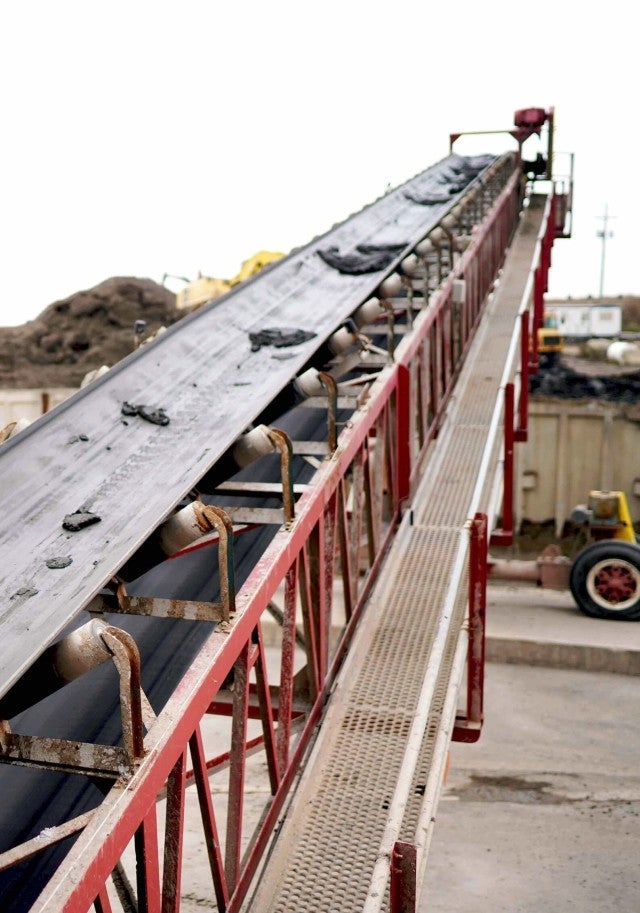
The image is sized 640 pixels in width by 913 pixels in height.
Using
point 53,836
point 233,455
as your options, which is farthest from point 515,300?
point 53,836

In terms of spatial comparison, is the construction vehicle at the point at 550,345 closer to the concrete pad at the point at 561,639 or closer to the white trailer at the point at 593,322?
the white trailer at the point at 593,322

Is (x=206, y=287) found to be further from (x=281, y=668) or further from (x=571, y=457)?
(x=281, y=668)

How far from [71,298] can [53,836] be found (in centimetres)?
3084

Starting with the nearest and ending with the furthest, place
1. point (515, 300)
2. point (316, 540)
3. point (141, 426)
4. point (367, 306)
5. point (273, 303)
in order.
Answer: point (316, 540)
point (141, 426)
point (367, 306)
point (273, 303)
point (515, 300)

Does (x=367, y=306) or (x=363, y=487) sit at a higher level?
(x=367, y=306)

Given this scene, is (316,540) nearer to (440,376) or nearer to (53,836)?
(53,836)

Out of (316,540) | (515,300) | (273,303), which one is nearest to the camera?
(316,540)

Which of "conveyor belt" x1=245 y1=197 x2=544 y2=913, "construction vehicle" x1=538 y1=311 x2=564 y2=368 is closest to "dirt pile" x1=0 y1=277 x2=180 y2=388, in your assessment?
"construction vehicle" x1=538 y1=311 x2=564 y2=368

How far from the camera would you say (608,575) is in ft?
39.5

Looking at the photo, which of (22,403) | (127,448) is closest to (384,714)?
(127,448)

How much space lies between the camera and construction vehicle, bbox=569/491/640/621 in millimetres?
11703

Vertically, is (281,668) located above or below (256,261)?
below

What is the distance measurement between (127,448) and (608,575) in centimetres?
867

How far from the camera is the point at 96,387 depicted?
5625 millimetres
